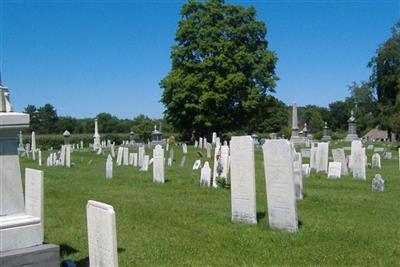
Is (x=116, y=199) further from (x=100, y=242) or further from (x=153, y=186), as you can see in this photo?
(x=100, y=242)

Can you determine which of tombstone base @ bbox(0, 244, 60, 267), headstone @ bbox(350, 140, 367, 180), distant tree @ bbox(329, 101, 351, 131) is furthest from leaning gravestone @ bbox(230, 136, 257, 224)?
distant tree @ bbox(329, 101, 351, 131)

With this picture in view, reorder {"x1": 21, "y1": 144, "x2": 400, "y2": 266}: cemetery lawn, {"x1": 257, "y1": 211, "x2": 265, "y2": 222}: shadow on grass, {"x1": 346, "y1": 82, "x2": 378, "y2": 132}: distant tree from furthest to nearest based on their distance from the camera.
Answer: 1. {"x1": 346, "y1": 82, "x2": 378, "y2": 132}: distant tree
2. {"x1": 257, "y1": 211, "x2": 265, "y2": 222}: shadow on grass
3. {"x1": 21, "y1": 144, "x2": 400, "y2": 266}: cemetery lawn

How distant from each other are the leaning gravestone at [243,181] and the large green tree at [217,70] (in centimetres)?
3633

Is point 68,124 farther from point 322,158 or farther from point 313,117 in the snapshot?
point 322,158

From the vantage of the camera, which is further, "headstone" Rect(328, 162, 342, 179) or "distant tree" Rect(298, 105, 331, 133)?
"distant tree" Rect(298, 105, 331, 133)

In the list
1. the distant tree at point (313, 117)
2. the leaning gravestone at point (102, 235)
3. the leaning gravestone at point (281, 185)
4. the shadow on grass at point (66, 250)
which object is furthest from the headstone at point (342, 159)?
the distant tree at point (313, 117)

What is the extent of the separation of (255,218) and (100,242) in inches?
164

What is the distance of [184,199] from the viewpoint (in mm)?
12070

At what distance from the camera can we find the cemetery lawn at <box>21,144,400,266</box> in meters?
6.64

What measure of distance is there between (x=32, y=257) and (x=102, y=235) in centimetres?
119

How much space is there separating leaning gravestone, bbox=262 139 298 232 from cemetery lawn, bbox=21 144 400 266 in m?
0.22

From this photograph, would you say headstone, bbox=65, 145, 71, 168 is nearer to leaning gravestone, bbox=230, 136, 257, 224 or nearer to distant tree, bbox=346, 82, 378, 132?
leaning gravestone, bbox=230, 136, 257, 224

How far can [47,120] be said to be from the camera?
8612 centimetres

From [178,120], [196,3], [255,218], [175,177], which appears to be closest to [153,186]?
[175,177]
